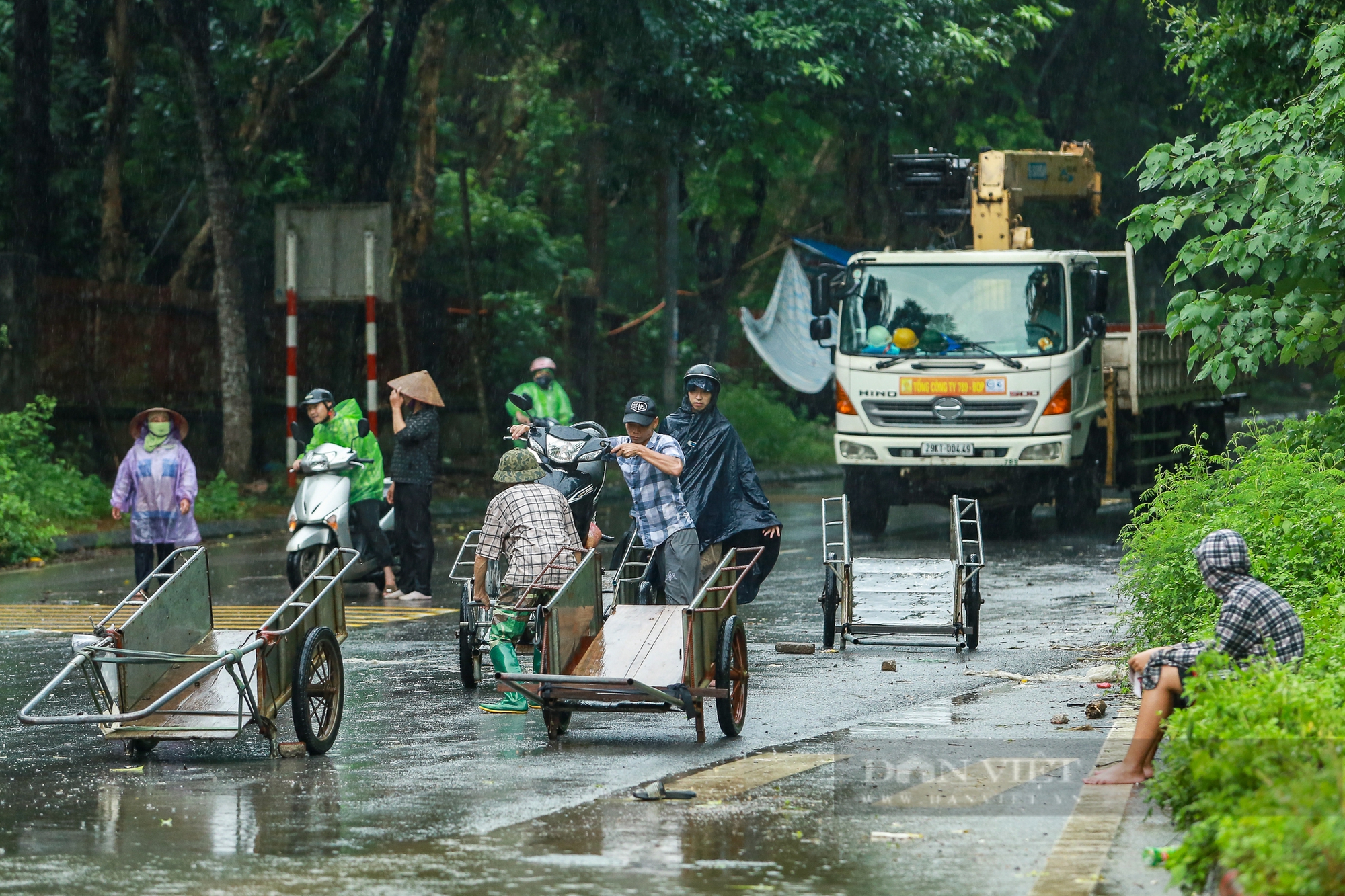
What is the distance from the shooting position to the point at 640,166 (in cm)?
2405

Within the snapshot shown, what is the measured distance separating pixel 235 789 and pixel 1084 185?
635 inches

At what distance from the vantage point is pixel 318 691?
7.97 meters

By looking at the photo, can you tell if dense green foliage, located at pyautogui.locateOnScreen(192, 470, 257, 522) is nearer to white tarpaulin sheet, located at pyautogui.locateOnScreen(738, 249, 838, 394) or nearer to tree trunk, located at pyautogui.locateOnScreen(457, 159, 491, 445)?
tree trunk, located at pyautogui.locateOnScreen(457, 159, 491, 445)

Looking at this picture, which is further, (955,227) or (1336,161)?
(955,227)

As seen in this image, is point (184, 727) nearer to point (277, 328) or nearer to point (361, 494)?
point (361, 494)

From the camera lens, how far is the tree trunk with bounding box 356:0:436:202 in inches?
914

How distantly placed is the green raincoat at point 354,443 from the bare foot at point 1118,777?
7780 millimetres

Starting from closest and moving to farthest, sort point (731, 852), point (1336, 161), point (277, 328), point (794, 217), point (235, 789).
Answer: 1. point (731, 852)
2. point (235, 789)
3. point (1336, 161)
4. point (277, 328)
5. point (794, 217)

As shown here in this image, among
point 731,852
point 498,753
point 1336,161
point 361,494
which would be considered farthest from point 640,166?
point 731,852

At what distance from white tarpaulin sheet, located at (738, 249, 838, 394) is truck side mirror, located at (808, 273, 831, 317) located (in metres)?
12.3

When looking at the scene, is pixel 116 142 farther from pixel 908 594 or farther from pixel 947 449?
pixel 908 594

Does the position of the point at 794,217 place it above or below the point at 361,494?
above

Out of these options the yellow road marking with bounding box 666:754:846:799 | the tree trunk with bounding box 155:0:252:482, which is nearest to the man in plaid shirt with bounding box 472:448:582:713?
the yellow road marking with bounding box 666:754:846:799

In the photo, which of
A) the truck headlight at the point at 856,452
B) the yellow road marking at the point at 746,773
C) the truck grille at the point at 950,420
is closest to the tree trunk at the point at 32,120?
the truck headlight at the point at 856,452
